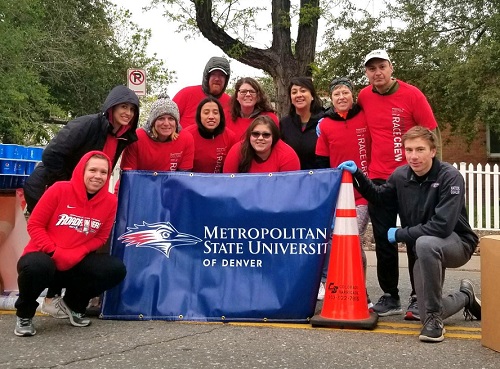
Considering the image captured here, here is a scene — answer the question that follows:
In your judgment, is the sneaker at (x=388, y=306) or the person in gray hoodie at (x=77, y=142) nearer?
the person in gray hoodie at (x=77, y=142)

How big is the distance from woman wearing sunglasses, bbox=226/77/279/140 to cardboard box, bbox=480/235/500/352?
2.54m

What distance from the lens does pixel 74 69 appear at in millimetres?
26281

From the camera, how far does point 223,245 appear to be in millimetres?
5152

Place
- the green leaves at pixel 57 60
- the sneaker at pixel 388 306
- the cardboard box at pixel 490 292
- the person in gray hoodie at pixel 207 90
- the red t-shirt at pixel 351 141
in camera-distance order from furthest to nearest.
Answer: the green leaves at pixel 57 60 → the person in gray hoodie at pixel 207 90 → the red t-shirt at pixel 351 141 → the sneaker at pixel 388 306 → the cardboard box at pixel 490 292

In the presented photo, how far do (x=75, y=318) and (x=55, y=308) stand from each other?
0.73 ft

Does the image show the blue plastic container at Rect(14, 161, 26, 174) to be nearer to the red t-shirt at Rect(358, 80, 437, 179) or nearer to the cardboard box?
the red t-shirt at Rect(358, 80, 437, 179)

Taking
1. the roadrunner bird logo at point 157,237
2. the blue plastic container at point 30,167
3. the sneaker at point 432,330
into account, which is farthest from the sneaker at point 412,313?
the blue plastic container at point 30,167

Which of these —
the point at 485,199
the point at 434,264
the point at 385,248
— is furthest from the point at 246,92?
the point at 485,199

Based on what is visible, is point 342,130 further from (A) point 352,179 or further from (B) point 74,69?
(B) point 74,69

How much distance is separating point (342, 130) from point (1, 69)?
17.5m

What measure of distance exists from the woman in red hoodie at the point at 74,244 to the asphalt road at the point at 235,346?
0.22 metres

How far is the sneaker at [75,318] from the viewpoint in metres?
4.93

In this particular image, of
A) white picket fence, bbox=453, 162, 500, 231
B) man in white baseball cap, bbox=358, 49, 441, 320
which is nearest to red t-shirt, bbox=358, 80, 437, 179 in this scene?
man in white baseball cap, bbox=358, 49, 441, 320

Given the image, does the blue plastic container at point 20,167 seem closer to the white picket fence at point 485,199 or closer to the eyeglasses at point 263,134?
the eyeglasses at point 263,134
